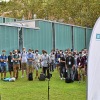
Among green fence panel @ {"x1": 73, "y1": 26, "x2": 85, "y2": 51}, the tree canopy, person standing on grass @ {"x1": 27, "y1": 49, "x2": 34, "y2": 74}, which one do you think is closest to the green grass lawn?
person standing on grass @ {"x1": 27, "y1": 49, "x2": 34, "y2": 74}

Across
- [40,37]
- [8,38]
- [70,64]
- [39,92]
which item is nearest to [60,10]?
[40,37]

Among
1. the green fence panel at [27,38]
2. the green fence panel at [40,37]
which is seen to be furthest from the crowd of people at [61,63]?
the green fence panel at [40,37]

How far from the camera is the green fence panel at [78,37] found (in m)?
41.1

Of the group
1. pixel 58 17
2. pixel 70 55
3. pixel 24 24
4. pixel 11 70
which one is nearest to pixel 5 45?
pixel 24 24

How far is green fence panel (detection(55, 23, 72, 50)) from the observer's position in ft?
118

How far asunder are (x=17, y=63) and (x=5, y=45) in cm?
798

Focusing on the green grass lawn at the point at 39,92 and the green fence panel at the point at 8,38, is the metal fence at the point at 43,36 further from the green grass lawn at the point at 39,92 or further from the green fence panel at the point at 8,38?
the green grass lawn at the point at 39,92

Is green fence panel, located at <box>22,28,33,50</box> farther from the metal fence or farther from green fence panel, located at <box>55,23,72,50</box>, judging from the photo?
green fence panel, located at <box>55,23,72,50</box>

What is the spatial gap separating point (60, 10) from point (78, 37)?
17496mm

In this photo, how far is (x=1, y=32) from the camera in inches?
1057

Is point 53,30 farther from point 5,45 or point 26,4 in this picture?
point 26,4

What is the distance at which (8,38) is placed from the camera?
2781 cm

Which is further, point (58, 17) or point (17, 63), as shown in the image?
point (58, 17)

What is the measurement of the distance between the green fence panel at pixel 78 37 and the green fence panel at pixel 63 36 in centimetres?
149
